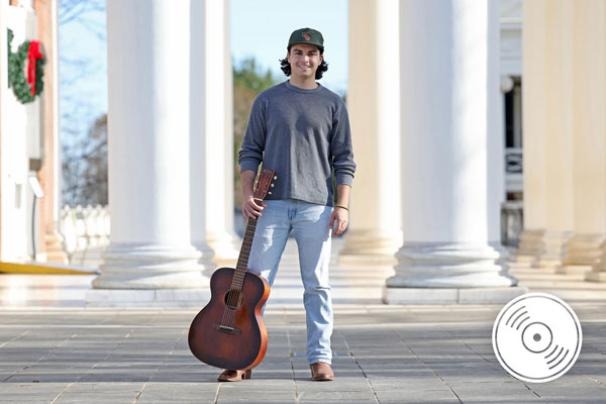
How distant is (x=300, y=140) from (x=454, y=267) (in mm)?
14097

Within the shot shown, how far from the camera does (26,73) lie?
2119 inches

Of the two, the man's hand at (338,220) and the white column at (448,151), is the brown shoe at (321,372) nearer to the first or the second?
the man's hand at (338,220)

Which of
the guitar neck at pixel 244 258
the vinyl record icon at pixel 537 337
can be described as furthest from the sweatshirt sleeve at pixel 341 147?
the vinyl record icon at pixel 537 337

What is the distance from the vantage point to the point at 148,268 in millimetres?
31031

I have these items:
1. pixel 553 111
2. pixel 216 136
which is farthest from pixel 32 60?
pixel 553 111

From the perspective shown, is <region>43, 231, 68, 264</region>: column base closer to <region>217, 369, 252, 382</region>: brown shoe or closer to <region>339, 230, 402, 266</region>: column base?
<region>339, 230, 402, 266</region>: column base

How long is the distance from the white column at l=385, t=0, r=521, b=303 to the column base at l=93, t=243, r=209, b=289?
432 centimetres

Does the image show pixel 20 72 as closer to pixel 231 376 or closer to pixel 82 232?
pixel 82 232

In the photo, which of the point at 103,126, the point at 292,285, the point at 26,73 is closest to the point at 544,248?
the point at 292,285

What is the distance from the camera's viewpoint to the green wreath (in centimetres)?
5250

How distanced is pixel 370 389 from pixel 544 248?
3662 centimetres

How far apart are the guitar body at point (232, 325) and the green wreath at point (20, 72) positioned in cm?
3604

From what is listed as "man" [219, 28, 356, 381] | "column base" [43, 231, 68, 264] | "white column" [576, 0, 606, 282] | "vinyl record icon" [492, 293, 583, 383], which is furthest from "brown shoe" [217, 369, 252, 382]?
"column base" [43, 231, 68, 264]

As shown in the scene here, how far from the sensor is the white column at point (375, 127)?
5306cm
